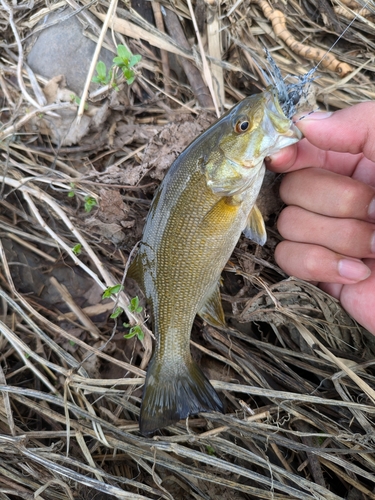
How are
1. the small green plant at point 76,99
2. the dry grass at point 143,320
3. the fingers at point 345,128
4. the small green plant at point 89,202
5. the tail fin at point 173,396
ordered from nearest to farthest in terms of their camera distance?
1. the fingers at point 345,128
2. the tail fin at point 173,396
3. the dry grass at point 143,320
4. the small green plant at point 89,202
5. the small green plant at point 76,99

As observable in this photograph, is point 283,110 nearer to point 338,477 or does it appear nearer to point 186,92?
point 186,92

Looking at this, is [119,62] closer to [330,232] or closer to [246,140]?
[246,140]

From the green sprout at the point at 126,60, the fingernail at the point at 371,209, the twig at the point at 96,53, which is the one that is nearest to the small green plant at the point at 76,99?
the twig at the point at 96,53

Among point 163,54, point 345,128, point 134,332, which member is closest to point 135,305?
point 134,332

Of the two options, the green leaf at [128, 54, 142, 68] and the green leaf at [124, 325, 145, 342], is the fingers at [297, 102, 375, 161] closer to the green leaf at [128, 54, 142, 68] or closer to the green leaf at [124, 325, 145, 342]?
the green leaf at [128, 54, 142, 68]

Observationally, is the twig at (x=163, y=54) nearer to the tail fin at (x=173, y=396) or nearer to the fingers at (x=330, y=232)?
the fingers at (x=330, y=232)

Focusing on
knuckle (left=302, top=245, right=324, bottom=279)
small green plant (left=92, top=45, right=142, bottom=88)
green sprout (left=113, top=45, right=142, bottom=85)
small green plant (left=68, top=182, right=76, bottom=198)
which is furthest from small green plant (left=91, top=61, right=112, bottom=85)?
knuckle (left=302, top=245, right=324, bottom=279)
